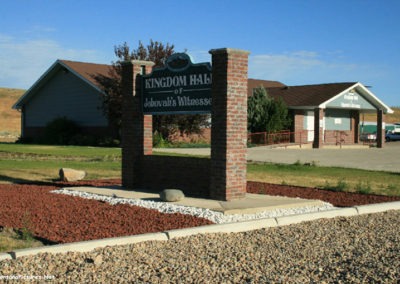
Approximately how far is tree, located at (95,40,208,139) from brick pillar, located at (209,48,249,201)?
2536 cm

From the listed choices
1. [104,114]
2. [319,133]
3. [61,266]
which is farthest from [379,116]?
[61,266]

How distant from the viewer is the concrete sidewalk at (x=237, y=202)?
34.4ft

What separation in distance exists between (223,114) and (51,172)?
9.26 m

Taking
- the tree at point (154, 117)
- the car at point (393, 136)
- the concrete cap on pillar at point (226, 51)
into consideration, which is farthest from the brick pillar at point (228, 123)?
the car at point (393, 136)

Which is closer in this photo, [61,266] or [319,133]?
[61,266]

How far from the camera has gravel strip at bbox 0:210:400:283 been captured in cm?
605

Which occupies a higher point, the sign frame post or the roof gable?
the roof gable

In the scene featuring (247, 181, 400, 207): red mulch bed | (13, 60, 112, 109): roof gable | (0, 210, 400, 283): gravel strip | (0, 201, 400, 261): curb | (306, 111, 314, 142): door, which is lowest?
(0, 210, 400, 283): gravel strip

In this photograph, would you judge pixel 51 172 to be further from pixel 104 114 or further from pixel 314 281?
pixel 104 114

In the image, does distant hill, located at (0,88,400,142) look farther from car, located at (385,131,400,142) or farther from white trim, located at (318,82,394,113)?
white trim, located at (318,82,394,113)

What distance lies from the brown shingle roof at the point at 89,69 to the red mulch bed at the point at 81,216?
2694 cm

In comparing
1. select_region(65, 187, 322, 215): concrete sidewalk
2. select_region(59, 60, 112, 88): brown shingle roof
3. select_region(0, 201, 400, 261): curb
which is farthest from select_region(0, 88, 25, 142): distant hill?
select_region(0, 201, 400, 261): curb

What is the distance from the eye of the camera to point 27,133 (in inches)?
1908

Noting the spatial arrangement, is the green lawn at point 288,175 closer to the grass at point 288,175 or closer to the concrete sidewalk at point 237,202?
the grass at point 288,175
